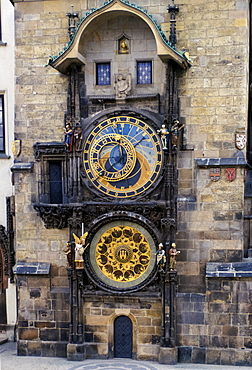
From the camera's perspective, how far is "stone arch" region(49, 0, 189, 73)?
15.3m

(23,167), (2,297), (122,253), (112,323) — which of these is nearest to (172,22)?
(23,167)

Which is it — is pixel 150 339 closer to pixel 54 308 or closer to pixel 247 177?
pixel 54 308

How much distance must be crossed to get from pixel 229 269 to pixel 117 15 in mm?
7424

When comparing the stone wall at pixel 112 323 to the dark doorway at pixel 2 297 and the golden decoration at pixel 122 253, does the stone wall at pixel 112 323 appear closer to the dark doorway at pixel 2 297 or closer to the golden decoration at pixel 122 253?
the golden decoration at pixel 122 253

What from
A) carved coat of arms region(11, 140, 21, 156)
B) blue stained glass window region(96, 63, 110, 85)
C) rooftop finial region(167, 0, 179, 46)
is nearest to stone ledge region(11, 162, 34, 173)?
carved coat of arms region(11, 140, 21, 156)

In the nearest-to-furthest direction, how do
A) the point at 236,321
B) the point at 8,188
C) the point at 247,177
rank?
1. the point at 236,321
2. the point at 247,177
3. the point at 8,188

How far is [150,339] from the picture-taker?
16281 millimetres

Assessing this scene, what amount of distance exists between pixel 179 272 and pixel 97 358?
3307 mm

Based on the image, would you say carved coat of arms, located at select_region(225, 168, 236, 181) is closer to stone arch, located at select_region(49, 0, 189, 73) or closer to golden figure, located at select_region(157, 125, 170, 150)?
golden figure, located at select_region(157, 125, 170, 150)

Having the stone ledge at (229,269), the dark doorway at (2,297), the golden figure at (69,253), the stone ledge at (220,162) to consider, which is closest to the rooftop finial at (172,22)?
the stone ledge at (220,162)

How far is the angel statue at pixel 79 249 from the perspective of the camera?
16.1 meters

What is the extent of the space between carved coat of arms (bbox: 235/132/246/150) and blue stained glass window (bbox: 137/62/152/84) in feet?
9.18

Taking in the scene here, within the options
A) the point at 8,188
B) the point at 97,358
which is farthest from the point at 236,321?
the point at 8,188

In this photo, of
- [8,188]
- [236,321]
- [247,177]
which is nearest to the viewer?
[236,321]
